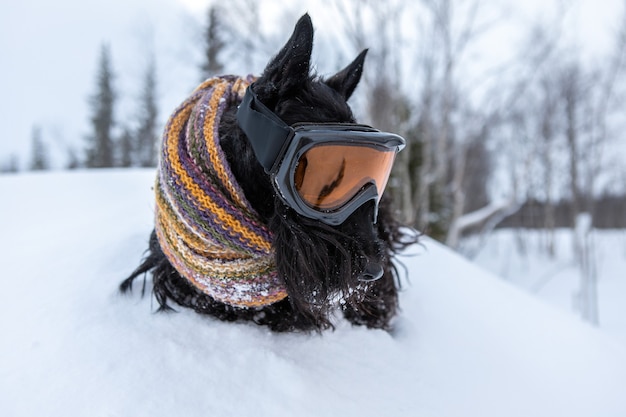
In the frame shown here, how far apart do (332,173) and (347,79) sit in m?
0.50

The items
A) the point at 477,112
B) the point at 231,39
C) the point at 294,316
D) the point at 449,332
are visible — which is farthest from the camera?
the point at 231,39

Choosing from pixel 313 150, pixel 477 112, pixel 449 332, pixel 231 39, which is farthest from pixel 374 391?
pixel 231 39

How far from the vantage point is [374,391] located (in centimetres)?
119

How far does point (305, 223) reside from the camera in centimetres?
115

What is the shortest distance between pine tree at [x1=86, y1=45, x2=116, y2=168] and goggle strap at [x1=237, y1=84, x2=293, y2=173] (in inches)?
899

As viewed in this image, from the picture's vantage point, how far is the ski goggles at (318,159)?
1.06 metres

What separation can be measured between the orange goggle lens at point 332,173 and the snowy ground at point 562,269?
Result: 24.3ft

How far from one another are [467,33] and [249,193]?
8194 mm

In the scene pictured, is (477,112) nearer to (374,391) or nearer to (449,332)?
(449,332)

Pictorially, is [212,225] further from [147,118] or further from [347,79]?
[147,118]

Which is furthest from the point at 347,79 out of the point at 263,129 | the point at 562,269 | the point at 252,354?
the point at 562,269

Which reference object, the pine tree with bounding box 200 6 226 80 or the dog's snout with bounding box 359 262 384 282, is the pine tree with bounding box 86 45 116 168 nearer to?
the pine tree with bounding box 200 6 226 80

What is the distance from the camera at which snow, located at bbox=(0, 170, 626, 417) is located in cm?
102

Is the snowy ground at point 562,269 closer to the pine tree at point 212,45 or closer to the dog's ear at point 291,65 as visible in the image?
the dog's ear at point 291,65
